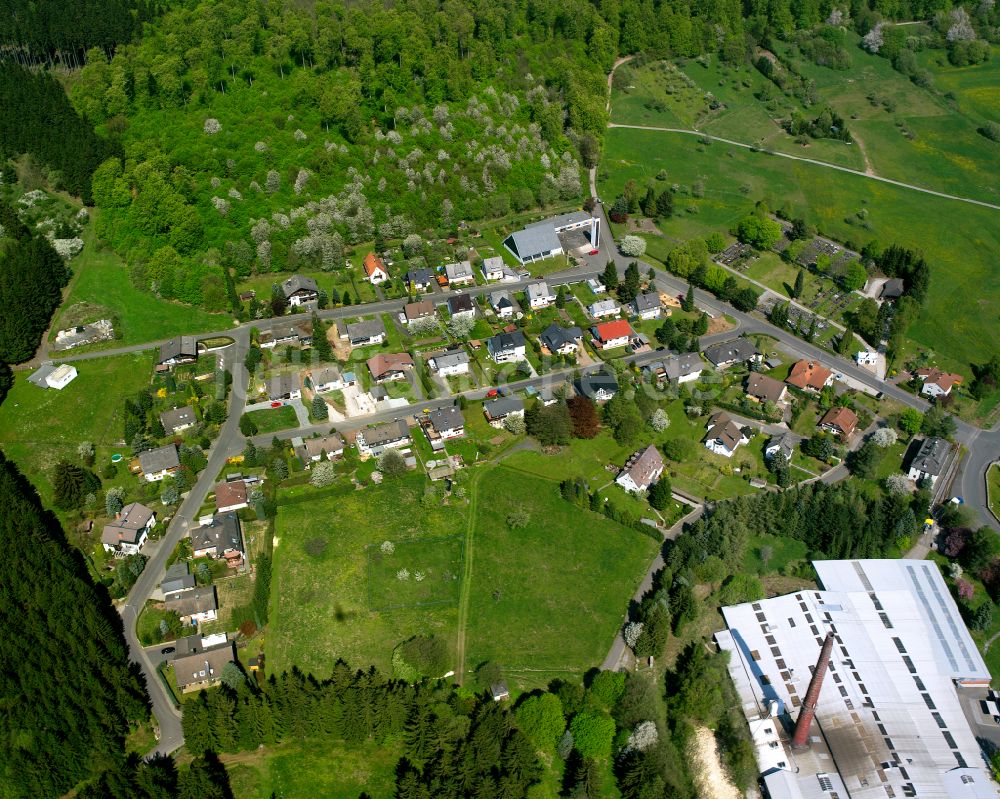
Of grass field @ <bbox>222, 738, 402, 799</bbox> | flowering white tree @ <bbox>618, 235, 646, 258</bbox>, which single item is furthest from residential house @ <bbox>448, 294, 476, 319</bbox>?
grass field @ <bbox>222, 738, 402, 799</bbox>

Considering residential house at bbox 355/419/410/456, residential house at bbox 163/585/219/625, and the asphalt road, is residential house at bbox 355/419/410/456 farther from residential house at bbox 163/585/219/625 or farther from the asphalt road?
residential house at bbox 163/585/219/625

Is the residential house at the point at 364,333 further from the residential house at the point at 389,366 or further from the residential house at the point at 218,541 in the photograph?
the residential house at the point at 218,541

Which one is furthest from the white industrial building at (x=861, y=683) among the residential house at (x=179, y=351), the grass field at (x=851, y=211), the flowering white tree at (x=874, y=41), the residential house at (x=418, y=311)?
the flowering white tree at (x=874, y=41)

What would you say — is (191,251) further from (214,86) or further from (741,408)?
(741,408)

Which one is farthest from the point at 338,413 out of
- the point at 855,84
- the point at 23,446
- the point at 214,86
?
the point at 855,84

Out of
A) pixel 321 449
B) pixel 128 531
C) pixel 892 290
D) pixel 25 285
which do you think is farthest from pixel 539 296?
pixel 25 285
